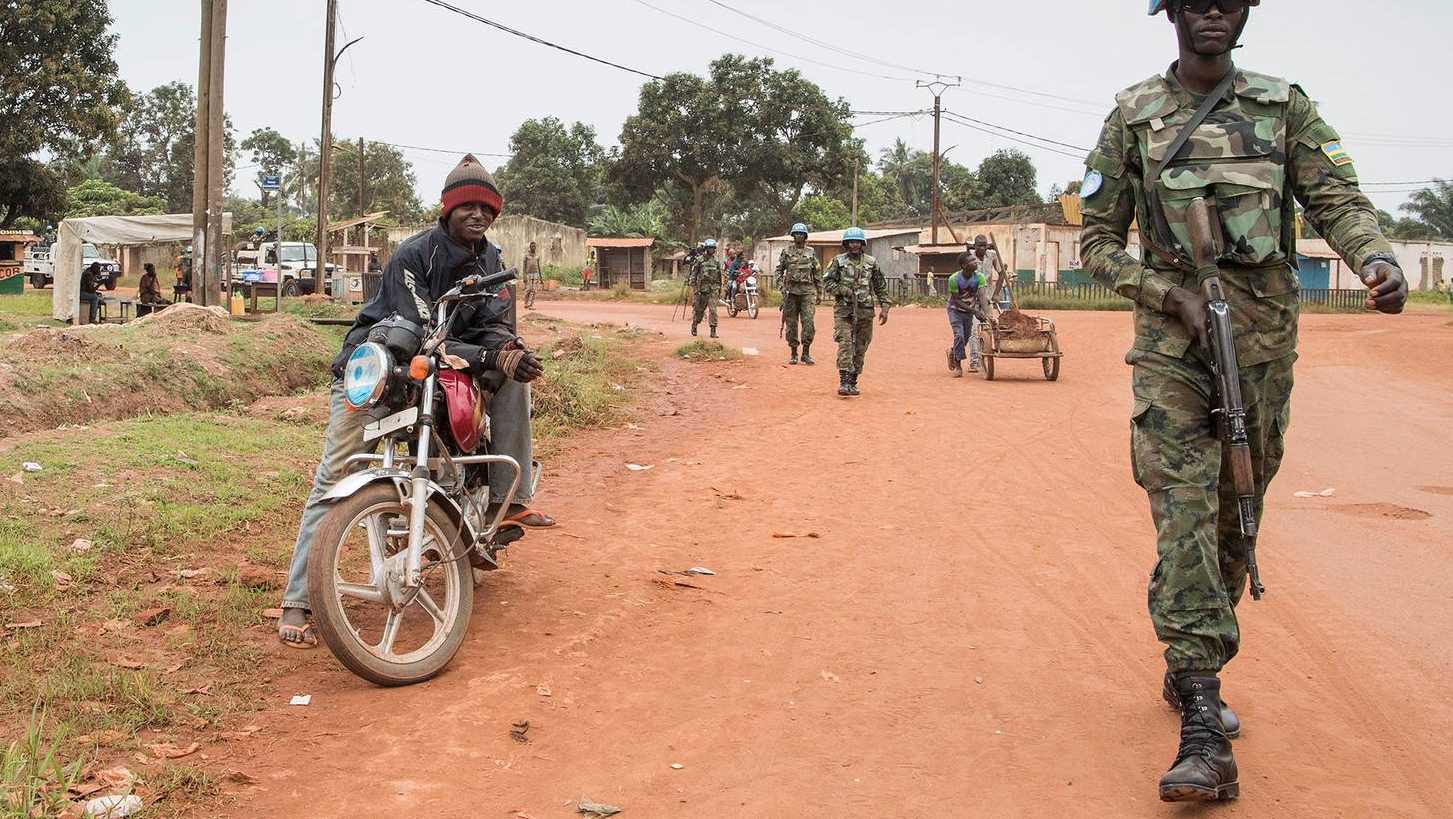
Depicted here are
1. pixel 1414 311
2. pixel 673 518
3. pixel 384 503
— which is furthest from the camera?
pixel 1414 311

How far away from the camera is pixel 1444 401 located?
13.9m


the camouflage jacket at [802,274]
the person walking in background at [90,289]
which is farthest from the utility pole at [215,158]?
the camouflage jacket at [802,274]

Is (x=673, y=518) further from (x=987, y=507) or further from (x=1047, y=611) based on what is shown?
(x=1047, y=611)

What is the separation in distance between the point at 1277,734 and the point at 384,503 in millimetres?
3080

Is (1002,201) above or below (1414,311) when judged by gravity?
above

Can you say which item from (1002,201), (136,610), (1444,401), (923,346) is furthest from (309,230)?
(136,610)

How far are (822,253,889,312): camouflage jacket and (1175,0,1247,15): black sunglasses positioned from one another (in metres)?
10.2

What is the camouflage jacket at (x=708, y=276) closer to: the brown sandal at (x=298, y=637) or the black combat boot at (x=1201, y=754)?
the brown sandal at (x=298, y=637)

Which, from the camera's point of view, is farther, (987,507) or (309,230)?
(309,230)

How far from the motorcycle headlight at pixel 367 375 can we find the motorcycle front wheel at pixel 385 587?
0.32 metres

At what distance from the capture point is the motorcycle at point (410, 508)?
13.8 ft

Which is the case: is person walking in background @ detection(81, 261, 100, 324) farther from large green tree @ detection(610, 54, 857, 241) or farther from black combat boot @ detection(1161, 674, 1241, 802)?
large green tree @ detection(610, 54, 857, 241)

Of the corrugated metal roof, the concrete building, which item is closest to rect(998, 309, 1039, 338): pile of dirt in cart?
the concrete building

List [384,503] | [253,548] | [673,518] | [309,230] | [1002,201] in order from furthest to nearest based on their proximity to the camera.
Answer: [1002,201]
[309,230]
[673,518]
[253,548]
[384,503]
